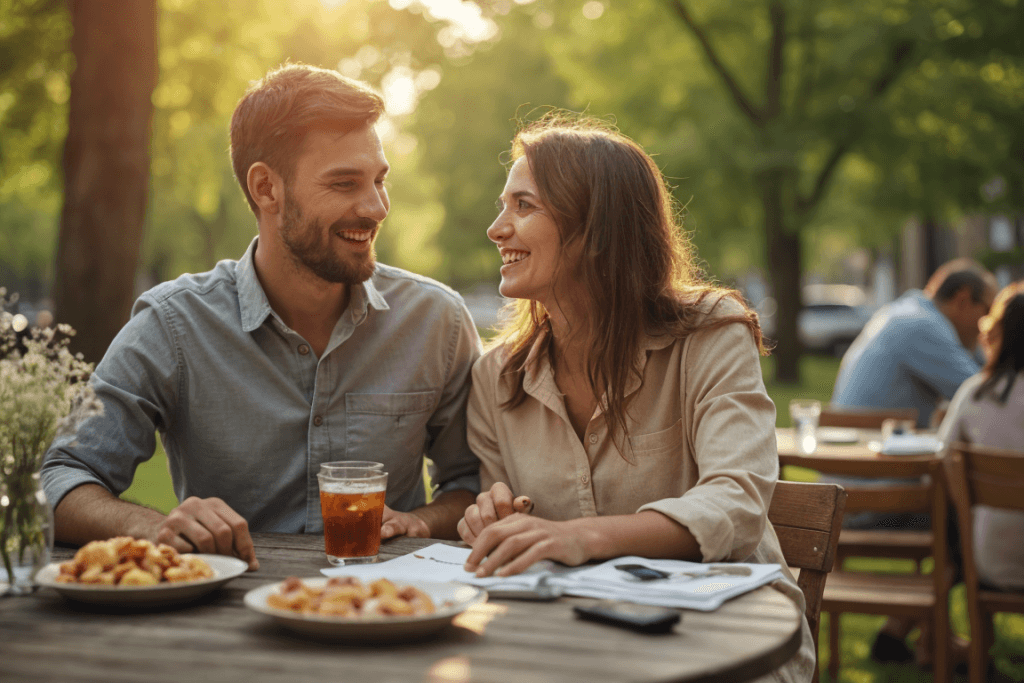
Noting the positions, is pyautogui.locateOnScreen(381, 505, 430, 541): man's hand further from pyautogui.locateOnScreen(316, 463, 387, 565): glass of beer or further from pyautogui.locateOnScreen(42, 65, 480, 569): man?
pyautogui.locateOnScreen(316, 463, 387, 565): glass of beer

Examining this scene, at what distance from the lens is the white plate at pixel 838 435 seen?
5.19 meters

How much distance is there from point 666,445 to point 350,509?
838 millimetres

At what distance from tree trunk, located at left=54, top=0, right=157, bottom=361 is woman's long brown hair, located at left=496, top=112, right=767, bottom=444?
486 cm

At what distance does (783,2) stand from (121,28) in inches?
424

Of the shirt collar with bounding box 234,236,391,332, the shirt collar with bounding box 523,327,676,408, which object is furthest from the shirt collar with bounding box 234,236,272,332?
the shirt collar with bounding box 523,327,676,408

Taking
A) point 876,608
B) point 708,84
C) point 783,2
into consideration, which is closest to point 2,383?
point 876,608

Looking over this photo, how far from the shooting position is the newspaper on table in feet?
5.70

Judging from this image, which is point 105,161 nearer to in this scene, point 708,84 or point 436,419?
point 436,419

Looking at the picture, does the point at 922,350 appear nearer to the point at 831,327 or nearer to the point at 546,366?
the point at 546,366

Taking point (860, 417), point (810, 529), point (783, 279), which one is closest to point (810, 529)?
point (810, 529)

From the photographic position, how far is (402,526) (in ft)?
8.07

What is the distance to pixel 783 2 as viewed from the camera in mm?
14539

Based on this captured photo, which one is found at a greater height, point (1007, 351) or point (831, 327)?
point (1007, 351)

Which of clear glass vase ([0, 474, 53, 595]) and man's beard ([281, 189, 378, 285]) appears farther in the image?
man's beard ([281, 189, 378, 285])
